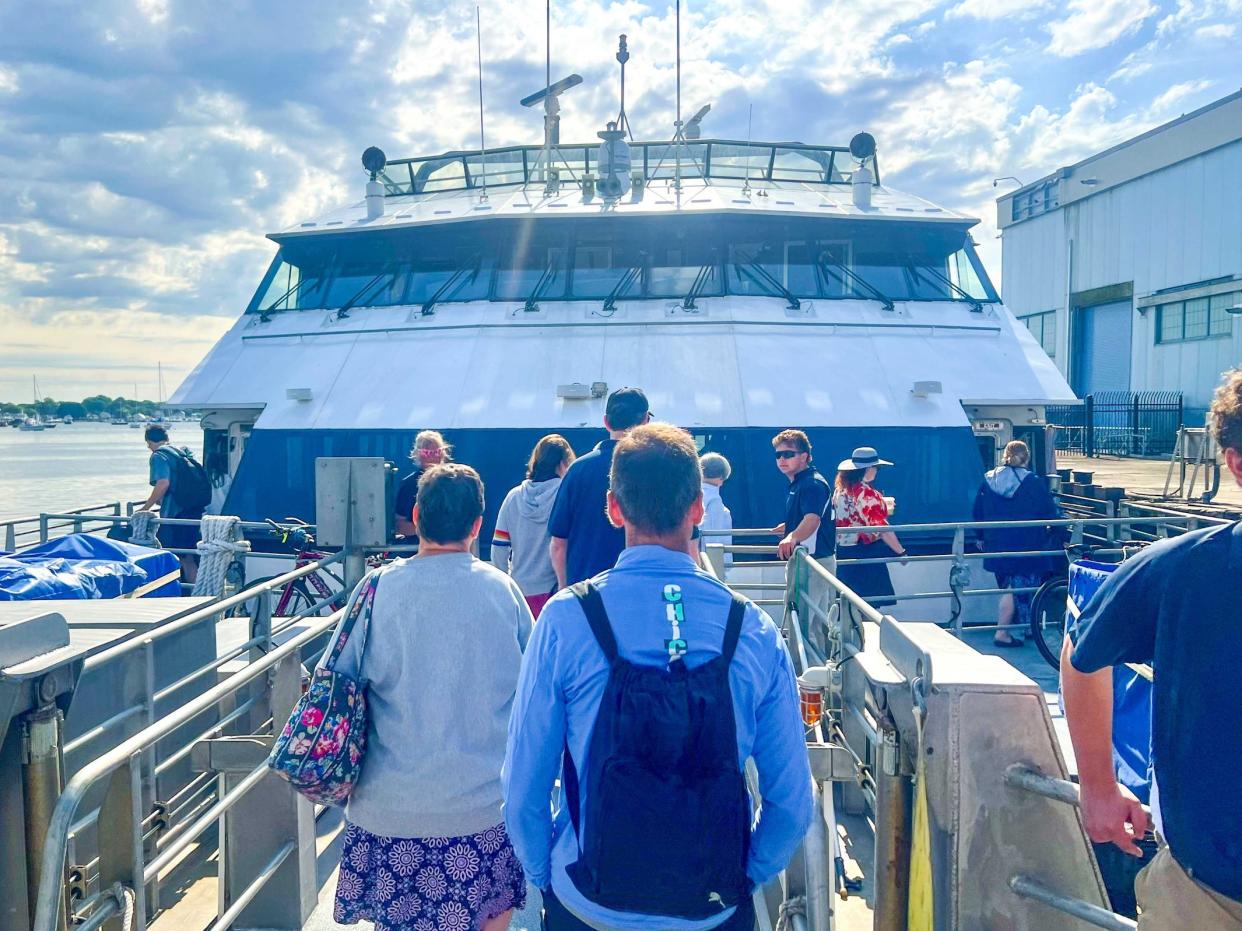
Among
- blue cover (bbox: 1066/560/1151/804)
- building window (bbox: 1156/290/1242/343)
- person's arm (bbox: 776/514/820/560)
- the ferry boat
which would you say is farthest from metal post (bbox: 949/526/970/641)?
building window (bbox: 1156/290/1242/343)

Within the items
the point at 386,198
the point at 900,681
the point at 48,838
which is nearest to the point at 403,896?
the point at 48,838

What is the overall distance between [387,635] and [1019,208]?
41.7m

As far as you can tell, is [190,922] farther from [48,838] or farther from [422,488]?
[422,488]

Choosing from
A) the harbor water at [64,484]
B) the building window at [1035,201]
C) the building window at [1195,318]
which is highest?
the building window at [1035,201]

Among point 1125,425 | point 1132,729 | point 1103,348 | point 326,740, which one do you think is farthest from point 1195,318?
point 326,740

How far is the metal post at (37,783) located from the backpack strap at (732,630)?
5.45ft

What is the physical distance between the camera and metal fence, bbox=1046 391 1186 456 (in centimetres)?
2702

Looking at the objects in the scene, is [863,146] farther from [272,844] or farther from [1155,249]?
[1155,249]

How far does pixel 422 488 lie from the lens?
2.79 metres

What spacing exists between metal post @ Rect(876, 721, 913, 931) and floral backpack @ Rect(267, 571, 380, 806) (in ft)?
4.51

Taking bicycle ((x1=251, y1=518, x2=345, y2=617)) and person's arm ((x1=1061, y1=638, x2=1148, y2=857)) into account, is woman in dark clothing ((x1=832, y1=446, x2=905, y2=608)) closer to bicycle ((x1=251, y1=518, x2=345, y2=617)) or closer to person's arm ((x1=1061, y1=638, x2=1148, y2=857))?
bicycle ((x1=251, y1=518, x2=345, y2=617))

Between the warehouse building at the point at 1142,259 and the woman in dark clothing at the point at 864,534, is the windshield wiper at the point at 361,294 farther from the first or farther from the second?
the warehouse building at the point at 1142,259

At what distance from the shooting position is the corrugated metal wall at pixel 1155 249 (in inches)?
1104

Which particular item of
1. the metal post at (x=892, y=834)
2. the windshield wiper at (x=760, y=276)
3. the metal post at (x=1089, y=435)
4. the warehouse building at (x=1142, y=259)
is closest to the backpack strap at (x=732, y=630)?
the metal post at (x=892, y=834)
